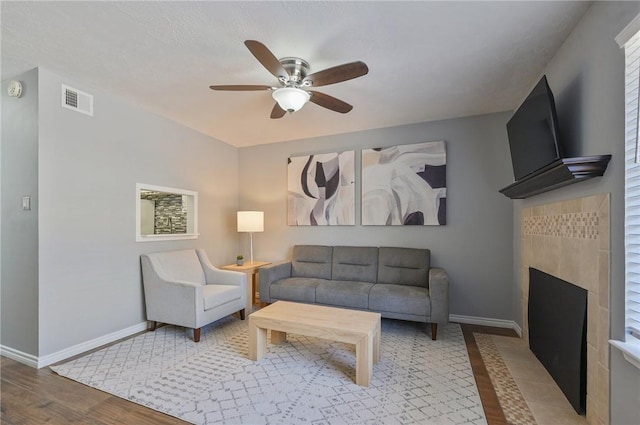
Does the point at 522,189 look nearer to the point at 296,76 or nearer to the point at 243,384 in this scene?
the point at 296,76

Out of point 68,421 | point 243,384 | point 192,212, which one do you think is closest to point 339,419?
point 243,384

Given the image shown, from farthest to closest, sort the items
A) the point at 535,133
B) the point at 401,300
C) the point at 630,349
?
the point at 401,300
the point at 535,133
the point at 630,349

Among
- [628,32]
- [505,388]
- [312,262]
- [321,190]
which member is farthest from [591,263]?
[321,190]

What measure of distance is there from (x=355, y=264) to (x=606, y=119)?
2.80 meters

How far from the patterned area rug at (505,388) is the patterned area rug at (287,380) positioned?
Result: 16cm

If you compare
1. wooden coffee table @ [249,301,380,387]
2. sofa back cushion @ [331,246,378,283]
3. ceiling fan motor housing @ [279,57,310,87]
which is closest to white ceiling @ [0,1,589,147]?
ceiling fan motor housing @ [279,57,310,87]

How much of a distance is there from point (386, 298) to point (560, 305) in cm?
148

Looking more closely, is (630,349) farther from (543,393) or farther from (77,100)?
(77,100)

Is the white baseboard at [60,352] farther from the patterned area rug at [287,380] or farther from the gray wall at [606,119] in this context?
the gray wall at [606,119]

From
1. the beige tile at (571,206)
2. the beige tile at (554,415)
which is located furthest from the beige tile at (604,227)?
the beige tile at (554,415)

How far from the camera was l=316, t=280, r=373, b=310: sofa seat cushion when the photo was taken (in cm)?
324

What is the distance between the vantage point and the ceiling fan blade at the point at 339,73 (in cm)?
184

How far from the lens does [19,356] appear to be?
2535 mm

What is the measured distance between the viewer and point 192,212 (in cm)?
402
